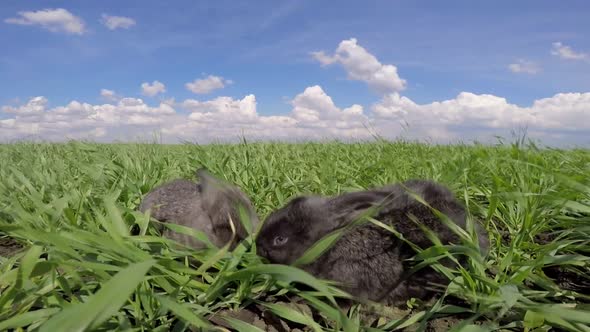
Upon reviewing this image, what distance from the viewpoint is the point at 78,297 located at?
7.93 ft

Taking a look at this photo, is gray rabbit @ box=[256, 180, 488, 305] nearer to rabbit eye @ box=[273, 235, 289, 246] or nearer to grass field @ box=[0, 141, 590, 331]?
rabbit eye @ box=[273, 235, 289, 246]

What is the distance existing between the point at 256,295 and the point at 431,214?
1398 mm

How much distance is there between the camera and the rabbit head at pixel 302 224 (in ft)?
10.5

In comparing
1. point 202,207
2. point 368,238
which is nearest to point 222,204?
point 202,207

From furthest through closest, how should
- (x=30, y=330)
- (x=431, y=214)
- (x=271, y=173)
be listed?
(x=271, y=173), (x=431, y=214), (x=30, y=330)

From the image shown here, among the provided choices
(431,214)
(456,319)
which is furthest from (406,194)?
(456,319)

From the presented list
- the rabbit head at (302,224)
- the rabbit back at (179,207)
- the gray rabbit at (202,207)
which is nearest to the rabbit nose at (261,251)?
the rabbit head at (302,224)

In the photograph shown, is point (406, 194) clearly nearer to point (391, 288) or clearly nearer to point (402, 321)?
point (391, 288)

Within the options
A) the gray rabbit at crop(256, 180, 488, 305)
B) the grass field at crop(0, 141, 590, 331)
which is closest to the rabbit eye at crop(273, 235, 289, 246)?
the gray rabbit at crop(256, 180, 488, 305)

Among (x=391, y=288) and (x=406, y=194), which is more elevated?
(x=406, y=194)

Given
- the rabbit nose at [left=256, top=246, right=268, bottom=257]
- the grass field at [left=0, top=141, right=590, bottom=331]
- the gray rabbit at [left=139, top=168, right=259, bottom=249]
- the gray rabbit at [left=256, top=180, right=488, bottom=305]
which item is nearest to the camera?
the grass field at [left=0, top=141, right=590, bottom=331]

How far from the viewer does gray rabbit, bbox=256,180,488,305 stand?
2.93m

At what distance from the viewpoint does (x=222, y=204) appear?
3.68 meters

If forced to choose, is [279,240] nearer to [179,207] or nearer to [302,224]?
[302,224]
